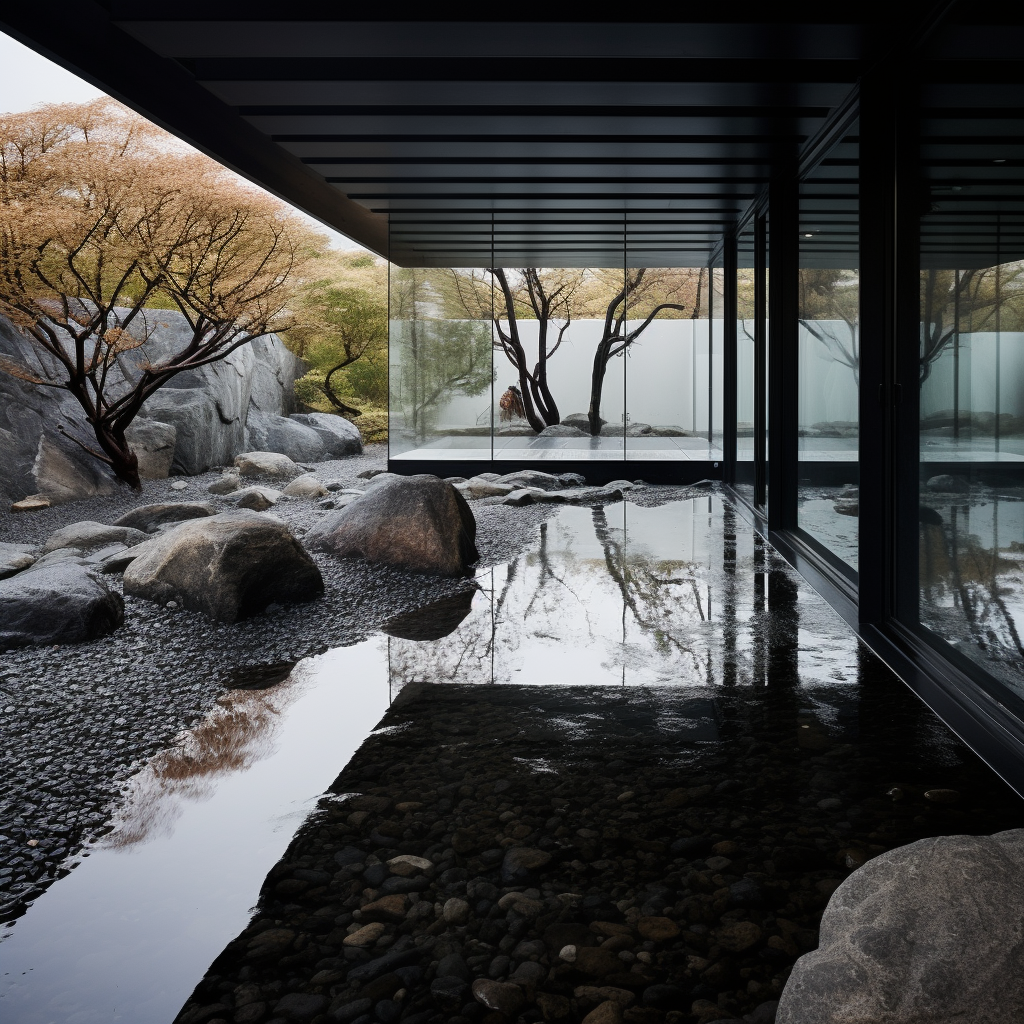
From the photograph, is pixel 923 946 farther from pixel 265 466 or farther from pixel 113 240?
pixel 265 466

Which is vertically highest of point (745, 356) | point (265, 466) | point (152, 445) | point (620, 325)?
point (620, 325)

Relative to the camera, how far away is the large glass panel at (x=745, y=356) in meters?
9.61

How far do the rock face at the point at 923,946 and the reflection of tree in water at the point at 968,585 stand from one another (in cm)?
155

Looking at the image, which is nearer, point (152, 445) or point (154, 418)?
point (152, 445)

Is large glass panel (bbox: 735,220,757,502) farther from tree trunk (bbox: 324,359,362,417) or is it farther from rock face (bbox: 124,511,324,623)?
tree trunk (bbox: 324,359,362,417)

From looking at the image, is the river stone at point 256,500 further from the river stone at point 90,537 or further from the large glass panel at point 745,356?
the large glass panel at point 745,356

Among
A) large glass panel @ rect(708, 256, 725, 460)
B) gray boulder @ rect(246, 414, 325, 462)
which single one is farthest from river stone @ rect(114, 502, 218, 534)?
gray boulder @ rect(246, 414, 325, 462)

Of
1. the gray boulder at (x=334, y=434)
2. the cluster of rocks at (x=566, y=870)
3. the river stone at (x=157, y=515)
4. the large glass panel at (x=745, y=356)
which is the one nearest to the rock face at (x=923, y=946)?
the cluster of rocks at (x=566, y=870)

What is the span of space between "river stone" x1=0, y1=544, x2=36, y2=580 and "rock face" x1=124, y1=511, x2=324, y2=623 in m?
1.39

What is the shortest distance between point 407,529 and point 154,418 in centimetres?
781

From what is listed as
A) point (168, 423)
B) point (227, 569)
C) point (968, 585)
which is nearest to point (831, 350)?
point (968, 585)

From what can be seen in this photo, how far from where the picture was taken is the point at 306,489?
38.9 feet

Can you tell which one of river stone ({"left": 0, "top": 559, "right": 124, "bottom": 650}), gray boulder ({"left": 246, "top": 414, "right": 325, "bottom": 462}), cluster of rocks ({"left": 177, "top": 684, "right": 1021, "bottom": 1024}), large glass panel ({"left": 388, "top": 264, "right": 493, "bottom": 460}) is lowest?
cluster of rocks ({"left": 177, "top": 684, "right": 1021, "bottom": 1024})

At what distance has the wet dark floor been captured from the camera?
2090 mm
